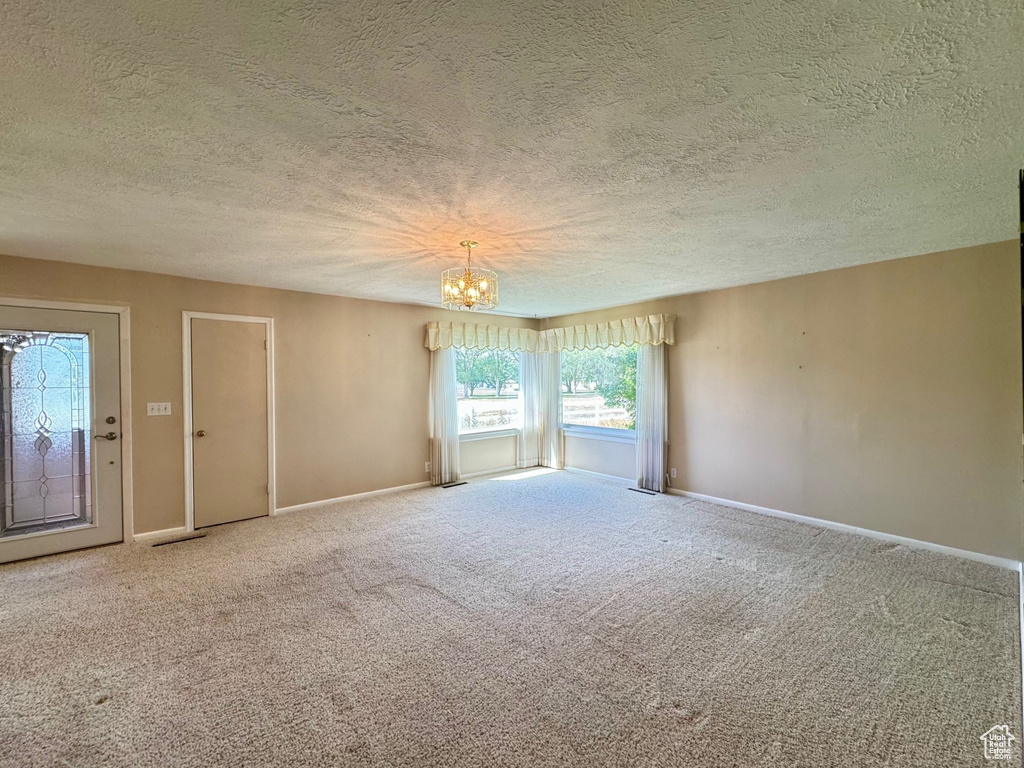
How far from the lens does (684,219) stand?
2613mm

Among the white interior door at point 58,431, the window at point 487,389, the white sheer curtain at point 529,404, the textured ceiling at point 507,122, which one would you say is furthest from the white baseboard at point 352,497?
the textured ceiling at point 507,122

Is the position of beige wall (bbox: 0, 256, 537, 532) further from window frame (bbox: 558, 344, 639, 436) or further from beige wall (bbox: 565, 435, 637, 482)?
beige wall (bbox: 565, 435, 637, 482)

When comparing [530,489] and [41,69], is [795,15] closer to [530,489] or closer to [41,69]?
[41,69]

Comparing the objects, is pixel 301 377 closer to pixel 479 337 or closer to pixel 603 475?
pixel 479 337

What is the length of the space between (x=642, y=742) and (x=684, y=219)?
8.56 ft

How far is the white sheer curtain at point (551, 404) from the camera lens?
21.9ft

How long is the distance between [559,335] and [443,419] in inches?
83.4

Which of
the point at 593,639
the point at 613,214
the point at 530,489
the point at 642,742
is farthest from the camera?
the point at 530,489

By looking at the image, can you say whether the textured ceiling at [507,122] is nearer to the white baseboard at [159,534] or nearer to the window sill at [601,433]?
the white baseboard at [159,534]

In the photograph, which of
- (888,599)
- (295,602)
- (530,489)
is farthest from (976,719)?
(530,489)

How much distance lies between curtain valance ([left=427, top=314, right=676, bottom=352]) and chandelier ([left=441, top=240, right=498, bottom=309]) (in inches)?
99.5

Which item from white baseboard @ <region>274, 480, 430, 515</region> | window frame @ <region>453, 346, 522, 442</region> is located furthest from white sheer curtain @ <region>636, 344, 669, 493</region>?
white baseboard @ <region>274, 480, 430, 515</region>

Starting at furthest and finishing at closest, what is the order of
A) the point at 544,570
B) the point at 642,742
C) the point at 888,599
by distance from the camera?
1. the point at 544,570
2. the point at 888,599
3. the point at 642,742


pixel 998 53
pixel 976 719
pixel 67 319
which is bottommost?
pixel 976 719
